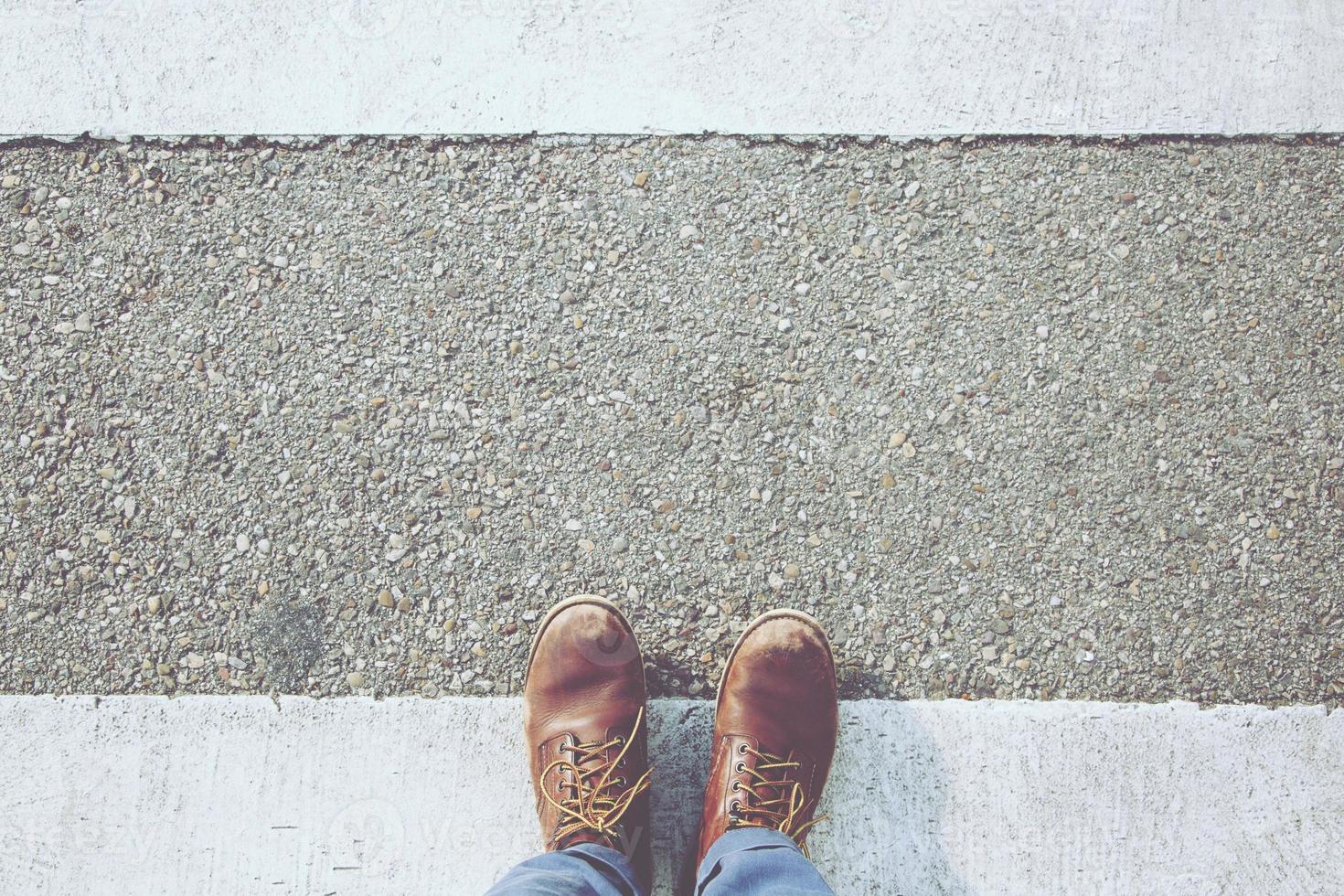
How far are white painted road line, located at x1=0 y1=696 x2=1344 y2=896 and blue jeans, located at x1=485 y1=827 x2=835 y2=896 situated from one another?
0.20 meters

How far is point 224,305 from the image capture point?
79.7 inches

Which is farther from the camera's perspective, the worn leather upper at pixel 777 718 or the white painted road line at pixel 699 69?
the white painted road line at pixel 699 69

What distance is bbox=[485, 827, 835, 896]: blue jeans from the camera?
64.1 inches

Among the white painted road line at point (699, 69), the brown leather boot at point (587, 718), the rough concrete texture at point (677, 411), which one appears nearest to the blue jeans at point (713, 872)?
the brown leather boot at point (587, 718)

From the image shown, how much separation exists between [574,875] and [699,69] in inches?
78.3

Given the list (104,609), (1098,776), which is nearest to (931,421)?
(1098,776)

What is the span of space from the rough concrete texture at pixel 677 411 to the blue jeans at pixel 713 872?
0.38 m

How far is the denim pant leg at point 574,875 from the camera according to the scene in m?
1.62

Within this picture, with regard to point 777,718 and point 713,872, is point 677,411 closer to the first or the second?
point 777,718

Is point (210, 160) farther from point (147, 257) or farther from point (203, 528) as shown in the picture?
point (203, 528)

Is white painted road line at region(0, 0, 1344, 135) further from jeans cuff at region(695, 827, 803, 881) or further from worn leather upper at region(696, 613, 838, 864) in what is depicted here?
jeans cuff at region(695, 827, 803, 881)

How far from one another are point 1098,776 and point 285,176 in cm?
256

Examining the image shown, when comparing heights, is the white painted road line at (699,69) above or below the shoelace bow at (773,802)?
above

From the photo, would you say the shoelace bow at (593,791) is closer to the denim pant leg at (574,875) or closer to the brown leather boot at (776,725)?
the denim pant leg at (574,875)
